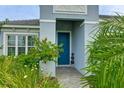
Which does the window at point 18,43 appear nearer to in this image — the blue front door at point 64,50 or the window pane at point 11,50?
the window pane at point 11,50

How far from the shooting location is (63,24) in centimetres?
1853

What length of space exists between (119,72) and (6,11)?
16.2 meters

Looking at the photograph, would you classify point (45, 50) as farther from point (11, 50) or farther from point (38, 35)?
point (11, 50)

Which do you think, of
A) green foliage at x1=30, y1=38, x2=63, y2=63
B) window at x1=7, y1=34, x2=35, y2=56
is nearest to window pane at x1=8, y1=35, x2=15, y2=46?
window at x1=7, y1=34, x2=35, y2=56

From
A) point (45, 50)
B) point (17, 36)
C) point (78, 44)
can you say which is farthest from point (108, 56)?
point (17, 36)

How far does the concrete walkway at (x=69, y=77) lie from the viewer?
42.7ft

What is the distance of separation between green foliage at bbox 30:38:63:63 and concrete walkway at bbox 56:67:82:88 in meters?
1.46

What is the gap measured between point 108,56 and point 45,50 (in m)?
Answer: 10.6

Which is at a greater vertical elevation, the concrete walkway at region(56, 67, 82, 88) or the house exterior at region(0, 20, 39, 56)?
the house exterior at region(0, 20, 39, 56)

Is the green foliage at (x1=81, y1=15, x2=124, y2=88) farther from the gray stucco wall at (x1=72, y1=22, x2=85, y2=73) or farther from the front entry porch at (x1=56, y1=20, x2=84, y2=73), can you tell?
the front entry porch at (x1=56, y1=20, x2=84, y2=73)

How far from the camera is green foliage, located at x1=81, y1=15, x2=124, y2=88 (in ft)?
11.7

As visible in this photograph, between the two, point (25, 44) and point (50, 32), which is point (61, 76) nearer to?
point (50, 32)

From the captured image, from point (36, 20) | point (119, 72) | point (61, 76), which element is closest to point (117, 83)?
point (119, 72)

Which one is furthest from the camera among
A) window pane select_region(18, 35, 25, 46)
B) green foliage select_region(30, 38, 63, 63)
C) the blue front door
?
window pane select_region(18, 35, 25, 46)
